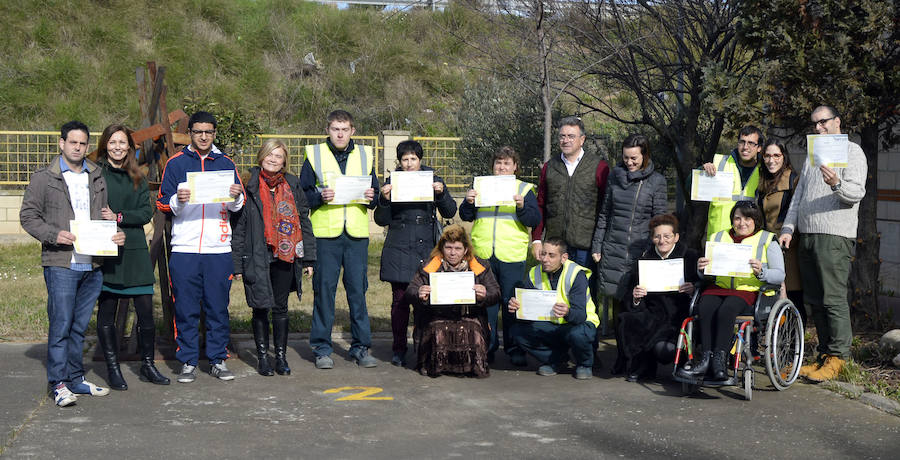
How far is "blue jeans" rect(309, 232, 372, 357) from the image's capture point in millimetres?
7879

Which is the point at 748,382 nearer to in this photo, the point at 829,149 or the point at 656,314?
the point at 656,314

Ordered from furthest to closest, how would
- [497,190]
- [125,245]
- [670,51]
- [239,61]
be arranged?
[239,61]
[670,51]
[497,190]
[125,245]

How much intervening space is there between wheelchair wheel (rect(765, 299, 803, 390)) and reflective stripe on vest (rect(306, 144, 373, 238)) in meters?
3.29

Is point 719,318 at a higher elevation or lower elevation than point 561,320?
higher

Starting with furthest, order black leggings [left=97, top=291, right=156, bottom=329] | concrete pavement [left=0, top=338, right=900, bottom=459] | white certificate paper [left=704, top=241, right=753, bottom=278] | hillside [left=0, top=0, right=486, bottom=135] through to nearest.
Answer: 1. hillside [left=0, top=0, right=486, bottom=135]
2. black leggings [left=97, top=291, right=156, bottom=329]
3. white certificate paper [left=704, top=241, right=753, bottom=278]
4. concrete pavement [left=0, top=338, right=900, bottom=459]

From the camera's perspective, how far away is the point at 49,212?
6543 millimetres

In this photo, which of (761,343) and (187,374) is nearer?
(761,343)

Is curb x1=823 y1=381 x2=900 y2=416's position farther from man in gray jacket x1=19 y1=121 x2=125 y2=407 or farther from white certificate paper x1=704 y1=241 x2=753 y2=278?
man in gray jacket x1=19 y1=121 x2=125 y2=407

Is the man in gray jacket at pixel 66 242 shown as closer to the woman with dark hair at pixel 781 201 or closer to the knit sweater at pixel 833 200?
the woman with dark hair at pixel 781 201

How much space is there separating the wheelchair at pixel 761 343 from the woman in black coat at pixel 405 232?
2.17 metres

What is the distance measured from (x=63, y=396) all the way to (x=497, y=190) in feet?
11.8

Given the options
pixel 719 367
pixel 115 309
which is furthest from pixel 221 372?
pixel 719 367

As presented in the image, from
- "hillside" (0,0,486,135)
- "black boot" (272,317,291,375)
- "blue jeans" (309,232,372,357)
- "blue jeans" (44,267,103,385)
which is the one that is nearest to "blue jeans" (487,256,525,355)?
"blue jeans" (309,232,372,357)

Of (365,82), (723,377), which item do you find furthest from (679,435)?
(365,82)
